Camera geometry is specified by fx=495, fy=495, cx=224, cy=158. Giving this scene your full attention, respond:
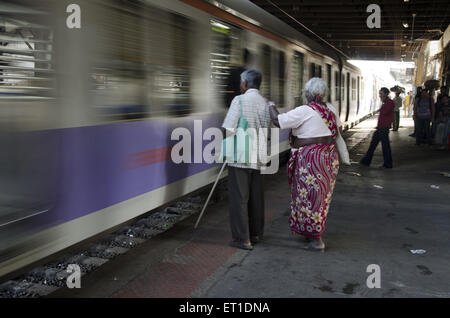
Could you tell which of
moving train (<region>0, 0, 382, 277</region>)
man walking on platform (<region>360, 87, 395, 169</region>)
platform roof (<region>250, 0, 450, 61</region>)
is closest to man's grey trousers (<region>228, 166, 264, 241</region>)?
moving train (<region>0, 0, 382, 277</region>)

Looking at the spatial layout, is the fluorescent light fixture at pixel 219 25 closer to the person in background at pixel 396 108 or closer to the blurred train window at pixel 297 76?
the blurred train window at pixel 297 76

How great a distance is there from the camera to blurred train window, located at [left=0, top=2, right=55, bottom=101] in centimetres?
322

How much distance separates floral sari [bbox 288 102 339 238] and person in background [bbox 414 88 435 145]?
10784 mm

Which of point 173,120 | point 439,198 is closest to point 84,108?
point 173,120

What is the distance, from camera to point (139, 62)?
4.63 meters

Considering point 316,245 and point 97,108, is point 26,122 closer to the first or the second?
point 97,108

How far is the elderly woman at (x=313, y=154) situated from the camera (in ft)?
15.5

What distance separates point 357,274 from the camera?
4.35 meters

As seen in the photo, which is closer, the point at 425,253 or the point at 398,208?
the point at 425,253

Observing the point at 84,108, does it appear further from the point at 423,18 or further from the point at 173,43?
the point at 423,18

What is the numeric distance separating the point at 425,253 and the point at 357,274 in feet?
3.41

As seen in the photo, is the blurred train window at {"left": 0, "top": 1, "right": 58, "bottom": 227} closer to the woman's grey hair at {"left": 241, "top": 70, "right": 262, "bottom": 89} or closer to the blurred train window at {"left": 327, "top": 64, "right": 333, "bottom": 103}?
the woman's grey hair at {"left": 241, "top": 70, "right": 262, "bottom": 89}
